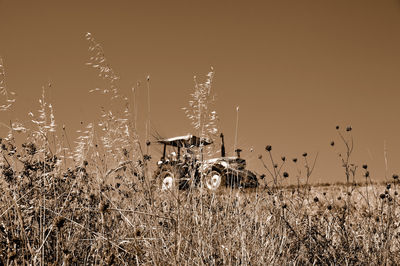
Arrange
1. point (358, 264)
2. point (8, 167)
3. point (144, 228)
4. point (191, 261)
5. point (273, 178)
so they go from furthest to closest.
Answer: point (8, 167), point (273, 178), point (144, 228), point (358, 264), point (191, 261)

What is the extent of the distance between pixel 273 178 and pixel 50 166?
178 centimetres

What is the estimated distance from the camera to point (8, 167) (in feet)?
11.6

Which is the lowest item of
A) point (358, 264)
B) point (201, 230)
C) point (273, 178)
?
point (358, 264)

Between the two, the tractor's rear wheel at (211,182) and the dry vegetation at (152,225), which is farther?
the tractor's rear wheel at (211,182)

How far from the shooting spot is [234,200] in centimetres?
329

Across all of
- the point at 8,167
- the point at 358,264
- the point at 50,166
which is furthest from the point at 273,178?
the point at 8,167

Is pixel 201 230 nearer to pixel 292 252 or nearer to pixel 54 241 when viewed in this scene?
pixel 292 252

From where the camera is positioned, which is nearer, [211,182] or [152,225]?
[152,225]

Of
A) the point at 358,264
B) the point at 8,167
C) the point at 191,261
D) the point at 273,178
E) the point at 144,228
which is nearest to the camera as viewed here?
the point at 191,261

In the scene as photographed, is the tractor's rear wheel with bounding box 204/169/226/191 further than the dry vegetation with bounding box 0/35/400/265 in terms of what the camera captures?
Yes

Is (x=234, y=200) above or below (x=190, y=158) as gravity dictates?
below

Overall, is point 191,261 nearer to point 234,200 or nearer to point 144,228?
point 144,228

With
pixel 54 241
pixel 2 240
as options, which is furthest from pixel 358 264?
pixel 2 240

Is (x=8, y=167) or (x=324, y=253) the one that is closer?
(x=324, y=253)
